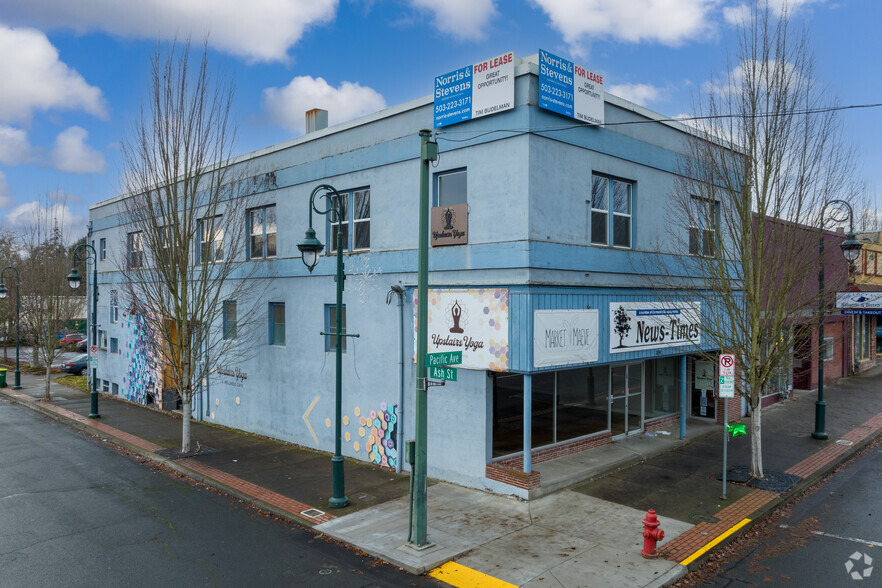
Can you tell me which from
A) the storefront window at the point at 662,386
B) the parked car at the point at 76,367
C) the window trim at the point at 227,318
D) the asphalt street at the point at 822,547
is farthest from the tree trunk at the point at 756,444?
the parked car at the point at 76,367

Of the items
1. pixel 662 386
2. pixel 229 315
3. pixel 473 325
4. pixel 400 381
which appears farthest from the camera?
pixel 229 315

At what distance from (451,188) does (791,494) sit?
957 centimetres

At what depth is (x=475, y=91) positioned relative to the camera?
40.4ft

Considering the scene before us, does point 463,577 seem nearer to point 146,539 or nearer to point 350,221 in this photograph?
point 146,539

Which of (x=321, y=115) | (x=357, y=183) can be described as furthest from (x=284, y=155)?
(x=357, y=183)

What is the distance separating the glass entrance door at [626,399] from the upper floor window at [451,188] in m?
6.22

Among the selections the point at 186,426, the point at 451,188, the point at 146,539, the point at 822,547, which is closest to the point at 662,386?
the point at 822,547

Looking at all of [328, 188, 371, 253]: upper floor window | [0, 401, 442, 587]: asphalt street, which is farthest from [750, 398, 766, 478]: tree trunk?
[328, 188, 371, 253]: upper floor window

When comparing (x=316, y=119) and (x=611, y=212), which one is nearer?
(x=611, y=212)

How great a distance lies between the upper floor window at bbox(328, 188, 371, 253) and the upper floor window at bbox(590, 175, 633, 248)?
18.5 ft

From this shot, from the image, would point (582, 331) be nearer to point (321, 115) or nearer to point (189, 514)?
point (189, 514)

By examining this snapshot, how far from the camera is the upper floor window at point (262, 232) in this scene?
714 inches

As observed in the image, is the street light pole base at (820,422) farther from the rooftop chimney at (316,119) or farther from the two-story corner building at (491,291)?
the rooftop chimney at (316,119)

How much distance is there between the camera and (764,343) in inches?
502
